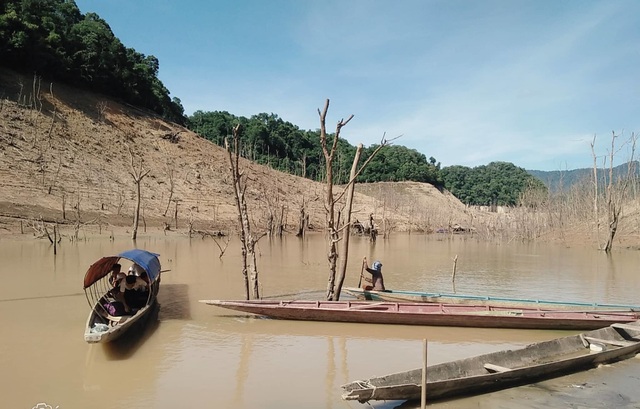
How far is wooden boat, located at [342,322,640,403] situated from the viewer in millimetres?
5742

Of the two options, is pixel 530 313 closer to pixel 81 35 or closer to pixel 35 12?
pixel 35 12

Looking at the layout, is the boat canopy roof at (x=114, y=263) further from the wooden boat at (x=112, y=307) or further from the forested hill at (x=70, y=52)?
the forested hill at (x=70, y=52)

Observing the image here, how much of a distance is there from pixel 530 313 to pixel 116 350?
8441mm

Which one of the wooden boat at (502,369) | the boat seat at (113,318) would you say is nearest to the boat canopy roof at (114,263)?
the boat seat at (113,318)

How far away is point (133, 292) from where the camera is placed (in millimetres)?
10250

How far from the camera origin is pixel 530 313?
10375mm

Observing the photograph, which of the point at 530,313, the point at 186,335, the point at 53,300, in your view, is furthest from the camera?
the point at 53,300

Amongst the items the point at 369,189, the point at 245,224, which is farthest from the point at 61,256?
the point at 369,189

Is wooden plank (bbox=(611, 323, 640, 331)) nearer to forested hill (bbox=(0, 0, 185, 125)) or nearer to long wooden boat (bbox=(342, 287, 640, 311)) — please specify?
long wooden boat (bbox=(342, 287, 640, 311))

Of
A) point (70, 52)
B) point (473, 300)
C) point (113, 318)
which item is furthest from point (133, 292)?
point (70, 52)

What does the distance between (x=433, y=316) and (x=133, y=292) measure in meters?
6.52

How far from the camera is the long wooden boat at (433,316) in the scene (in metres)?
10.2

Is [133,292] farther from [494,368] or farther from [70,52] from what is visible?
[70,52]

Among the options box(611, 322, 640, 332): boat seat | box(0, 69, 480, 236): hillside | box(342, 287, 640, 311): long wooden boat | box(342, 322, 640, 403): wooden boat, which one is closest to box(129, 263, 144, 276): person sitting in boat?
box(342, 287, 640, 311): long wooden boat
